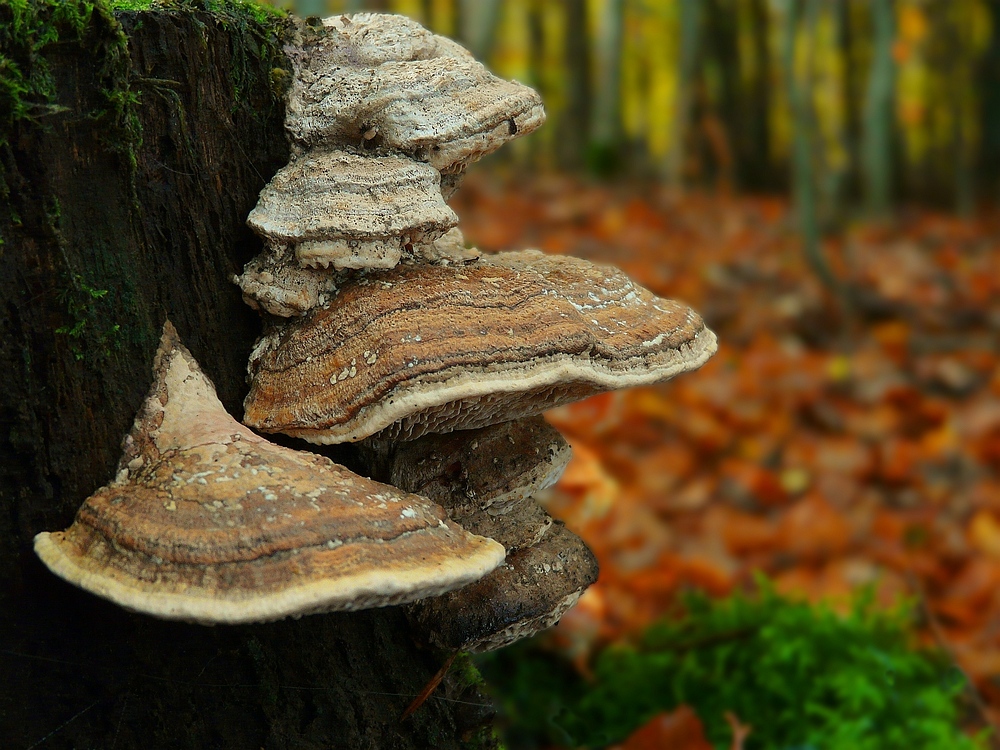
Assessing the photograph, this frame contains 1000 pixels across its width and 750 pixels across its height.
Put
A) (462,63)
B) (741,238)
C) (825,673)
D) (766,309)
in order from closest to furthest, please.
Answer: (462,63)
(825,673)
(766,309)
(741,238)

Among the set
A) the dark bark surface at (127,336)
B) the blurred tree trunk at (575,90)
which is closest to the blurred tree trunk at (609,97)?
the blurred tree trunk at (575,90)

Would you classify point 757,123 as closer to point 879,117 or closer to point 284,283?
point 879,117

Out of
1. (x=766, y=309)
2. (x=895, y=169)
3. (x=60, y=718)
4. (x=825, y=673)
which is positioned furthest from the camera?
(x=895, y=169)

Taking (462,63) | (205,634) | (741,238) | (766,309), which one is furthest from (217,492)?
(741,238)

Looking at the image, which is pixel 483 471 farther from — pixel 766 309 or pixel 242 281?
pixel 766 309

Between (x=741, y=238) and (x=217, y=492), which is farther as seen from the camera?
(x=741, y=238)

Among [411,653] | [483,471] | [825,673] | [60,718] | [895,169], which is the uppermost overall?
[483,471]

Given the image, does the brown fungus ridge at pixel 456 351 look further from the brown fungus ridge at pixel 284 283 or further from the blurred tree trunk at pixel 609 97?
the blurred tree trunk at pixel 609 97

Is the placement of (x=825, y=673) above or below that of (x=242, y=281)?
below
